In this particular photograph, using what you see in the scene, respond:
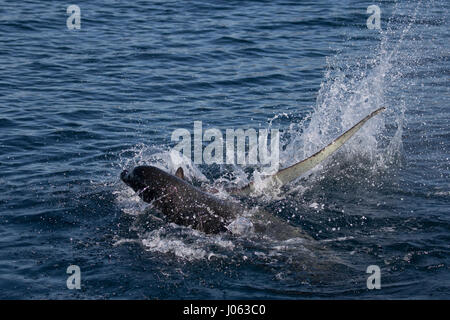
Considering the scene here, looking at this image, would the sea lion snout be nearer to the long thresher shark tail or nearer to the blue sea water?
the blue sea water

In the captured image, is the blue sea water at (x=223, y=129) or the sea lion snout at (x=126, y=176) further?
→ the sea lion snout at (x=126, y=176)

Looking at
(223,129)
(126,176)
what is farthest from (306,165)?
(223,129)

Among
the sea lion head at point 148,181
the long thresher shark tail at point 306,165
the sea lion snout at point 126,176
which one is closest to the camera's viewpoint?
the sea lion head at point 148,181

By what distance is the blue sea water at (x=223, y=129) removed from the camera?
29.1 ft

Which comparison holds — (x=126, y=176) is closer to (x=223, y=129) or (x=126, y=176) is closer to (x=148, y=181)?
(x=148, y=181)

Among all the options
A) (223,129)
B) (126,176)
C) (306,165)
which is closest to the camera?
(126,176)

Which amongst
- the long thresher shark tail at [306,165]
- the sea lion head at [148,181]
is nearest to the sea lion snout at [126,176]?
the sea lion head at [148,181]

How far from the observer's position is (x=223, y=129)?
1509 cm

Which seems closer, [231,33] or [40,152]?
[40,152]

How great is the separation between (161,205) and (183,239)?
0.62m

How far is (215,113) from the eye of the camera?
16047 millimetres

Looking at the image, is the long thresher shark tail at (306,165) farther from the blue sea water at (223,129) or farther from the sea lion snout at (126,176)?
the sea lion snout at (126,176)

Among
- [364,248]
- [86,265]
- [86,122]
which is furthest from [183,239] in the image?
[86,122]

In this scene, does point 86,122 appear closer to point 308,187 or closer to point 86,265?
point 308,187
